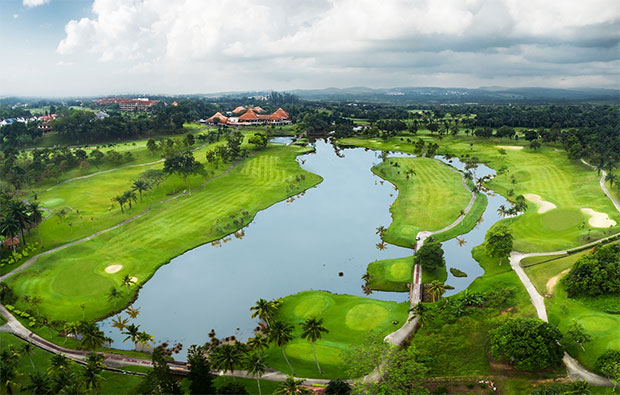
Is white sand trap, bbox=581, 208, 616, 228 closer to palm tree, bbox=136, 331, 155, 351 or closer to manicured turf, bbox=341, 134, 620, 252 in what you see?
manicured turf, bbox=341, 134, 620, 252

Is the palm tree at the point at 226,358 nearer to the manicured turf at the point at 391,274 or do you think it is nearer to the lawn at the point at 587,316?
the manicured turf at the point at 391,274

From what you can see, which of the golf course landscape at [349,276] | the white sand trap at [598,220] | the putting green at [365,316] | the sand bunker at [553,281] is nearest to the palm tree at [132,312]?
the golf course landscape at [349,276]

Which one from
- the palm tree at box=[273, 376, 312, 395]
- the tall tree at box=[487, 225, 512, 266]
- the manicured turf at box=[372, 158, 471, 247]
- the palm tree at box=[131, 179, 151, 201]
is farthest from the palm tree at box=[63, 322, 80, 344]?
the tall tree at box=[487, 225, 512, 266]

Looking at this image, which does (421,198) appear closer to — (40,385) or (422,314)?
(422,314)

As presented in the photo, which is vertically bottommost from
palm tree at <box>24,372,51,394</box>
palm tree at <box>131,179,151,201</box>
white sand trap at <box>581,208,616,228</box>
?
palm tree at <box>24,372,51,394</box>

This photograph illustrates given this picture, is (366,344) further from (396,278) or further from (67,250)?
(67,250)

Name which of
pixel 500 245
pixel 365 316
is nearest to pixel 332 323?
pixel 365 316

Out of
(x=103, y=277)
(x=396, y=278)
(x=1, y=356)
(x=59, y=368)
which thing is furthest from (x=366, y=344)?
(x=103, y=277)
